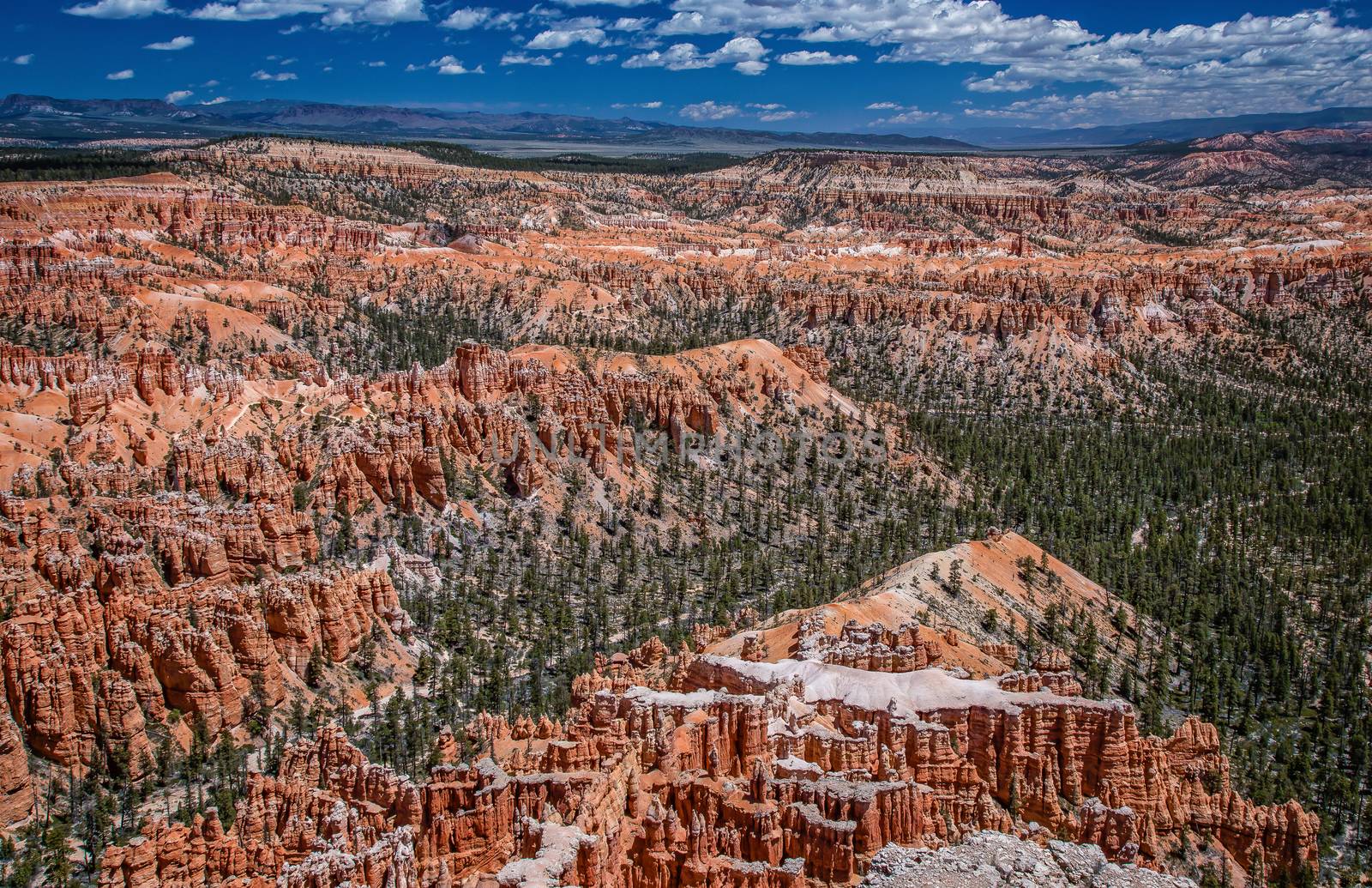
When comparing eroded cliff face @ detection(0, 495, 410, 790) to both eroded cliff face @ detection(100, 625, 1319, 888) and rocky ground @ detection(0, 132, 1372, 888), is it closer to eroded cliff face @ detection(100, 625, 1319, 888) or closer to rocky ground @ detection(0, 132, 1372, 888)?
rocky ground @ detection(0, 132, 1372, 888)

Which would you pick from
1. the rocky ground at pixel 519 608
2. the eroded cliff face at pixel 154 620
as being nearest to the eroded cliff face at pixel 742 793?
the rocky ground at pixel 519 608

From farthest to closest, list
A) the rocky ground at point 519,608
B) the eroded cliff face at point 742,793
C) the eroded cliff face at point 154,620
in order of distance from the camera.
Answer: the eroded cliff face at point 154,620, the rocky ground at point 519,608, the eroded cliff face at point 742,793

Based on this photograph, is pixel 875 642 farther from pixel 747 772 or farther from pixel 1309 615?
pixel 1309 615

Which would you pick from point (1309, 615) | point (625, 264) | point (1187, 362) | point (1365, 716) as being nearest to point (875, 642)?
point (1365, 716)

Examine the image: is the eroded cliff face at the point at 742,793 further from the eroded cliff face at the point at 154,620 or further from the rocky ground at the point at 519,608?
the eroded cliff face at the point at 154,620

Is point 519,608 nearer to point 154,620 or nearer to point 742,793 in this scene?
point 154,620

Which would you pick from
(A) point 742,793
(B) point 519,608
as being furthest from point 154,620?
(A) point 742,793

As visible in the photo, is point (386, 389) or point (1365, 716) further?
point (386, 389)

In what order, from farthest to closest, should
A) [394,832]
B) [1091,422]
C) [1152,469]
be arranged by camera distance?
[1091,422]
[1152,469]
[394,832]
